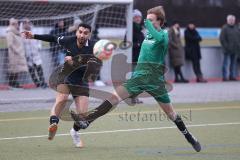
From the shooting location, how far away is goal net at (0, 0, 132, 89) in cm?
1759

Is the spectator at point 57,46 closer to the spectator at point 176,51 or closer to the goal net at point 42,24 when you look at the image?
the goal net at point 42,24

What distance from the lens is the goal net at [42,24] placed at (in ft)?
57.7

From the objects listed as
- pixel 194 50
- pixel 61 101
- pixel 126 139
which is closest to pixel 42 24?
pixel 194 50

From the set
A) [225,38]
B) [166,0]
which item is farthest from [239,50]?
[166,0]

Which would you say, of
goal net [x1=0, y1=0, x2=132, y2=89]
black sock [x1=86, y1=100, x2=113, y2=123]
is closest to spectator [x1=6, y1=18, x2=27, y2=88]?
goal net [x1=0, y1=0, x2=132, y2=89]

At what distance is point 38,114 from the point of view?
48.4 ft

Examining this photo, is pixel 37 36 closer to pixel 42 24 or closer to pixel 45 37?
pixel 45 37

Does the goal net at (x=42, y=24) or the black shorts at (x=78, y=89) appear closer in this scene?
the black shorts at (x=78, y=89)

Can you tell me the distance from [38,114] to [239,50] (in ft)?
34.0

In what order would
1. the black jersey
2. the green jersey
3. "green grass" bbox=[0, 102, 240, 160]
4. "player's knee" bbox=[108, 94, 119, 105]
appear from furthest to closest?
the black jersey
"player's knee" bbox=[108, 94, 119, 105]
the green jersey
"green grass" bbox=[0, 102, 240, 160]

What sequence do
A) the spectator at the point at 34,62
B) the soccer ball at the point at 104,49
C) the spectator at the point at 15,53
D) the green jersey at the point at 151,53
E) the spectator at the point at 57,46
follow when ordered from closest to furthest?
the green jersey at the point at 151,53 → the soccer ball at the point at 104,49 → the spectator at the point at 15,53 → the spectator at the point at 34,62 → the spectator at the point at 57,46

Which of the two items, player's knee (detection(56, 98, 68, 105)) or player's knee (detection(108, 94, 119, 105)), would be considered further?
player's knee (detection(56, 98, 68, 105))

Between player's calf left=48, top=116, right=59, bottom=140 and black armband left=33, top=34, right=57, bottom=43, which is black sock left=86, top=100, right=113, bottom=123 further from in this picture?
black armband left=33, top=34, right=57, bottom=43

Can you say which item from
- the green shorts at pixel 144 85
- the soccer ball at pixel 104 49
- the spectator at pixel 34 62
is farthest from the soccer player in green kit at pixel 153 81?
the spectator at pixel 34 62
